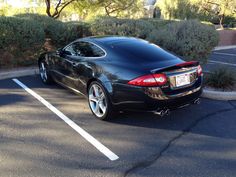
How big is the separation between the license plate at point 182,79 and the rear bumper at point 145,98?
0.47 feet

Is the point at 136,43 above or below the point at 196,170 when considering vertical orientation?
above

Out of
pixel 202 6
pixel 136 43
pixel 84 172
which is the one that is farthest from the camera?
pixel 202 6

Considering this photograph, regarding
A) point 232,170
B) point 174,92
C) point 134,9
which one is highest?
point 134,9

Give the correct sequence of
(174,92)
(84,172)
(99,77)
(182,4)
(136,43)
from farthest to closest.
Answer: (182,4) → (136,43) → (99,77) → (174,92) → (84,172)

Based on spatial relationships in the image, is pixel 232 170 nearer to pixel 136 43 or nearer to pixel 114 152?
pixel 114 152

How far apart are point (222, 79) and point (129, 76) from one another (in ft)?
10.2

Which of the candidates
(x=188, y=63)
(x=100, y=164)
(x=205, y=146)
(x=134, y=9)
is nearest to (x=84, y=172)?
(x=100, y=164)

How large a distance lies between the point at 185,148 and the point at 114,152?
3.30 feet

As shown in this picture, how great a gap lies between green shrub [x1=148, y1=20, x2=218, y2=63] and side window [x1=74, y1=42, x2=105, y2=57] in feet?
8.56

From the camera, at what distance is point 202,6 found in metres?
22.8

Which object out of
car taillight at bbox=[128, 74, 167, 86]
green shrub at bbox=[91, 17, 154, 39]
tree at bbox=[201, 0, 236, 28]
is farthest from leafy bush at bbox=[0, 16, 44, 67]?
tree at bbox=[201, 0, 236, 28]

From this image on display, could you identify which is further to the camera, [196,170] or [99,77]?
[99,77]

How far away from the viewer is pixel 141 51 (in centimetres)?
493

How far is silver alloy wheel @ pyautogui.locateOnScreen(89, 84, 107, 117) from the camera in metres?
4.80
